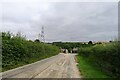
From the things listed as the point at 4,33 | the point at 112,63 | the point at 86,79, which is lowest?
the point at 86,79

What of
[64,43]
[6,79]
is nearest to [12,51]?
[6,79]

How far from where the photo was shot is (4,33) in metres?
26.6

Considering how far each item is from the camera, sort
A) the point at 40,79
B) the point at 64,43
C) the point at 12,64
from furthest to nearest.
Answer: the point at 64,43 → the point at 12,64 → the point at 40,79

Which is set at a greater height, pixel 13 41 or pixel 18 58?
pixel 13 41

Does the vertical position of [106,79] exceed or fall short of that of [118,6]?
it falls short

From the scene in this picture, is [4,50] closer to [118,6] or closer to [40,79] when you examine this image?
[40,79]

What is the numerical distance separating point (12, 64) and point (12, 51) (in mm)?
1906

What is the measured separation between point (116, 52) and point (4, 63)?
12461 millimetres

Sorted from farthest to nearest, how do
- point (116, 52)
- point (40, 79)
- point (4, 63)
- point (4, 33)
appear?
point (4, 33), point (4, 63), point (40, 79), point (116, 52)

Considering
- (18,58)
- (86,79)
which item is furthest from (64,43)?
(86,79)

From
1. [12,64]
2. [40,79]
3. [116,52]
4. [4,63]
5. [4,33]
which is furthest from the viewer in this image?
[4,33]

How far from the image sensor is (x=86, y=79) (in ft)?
50.3

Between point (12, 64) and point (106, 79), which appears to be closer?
point (106, 79)

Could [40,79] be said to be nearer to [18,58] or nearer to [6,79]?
[6,79]
